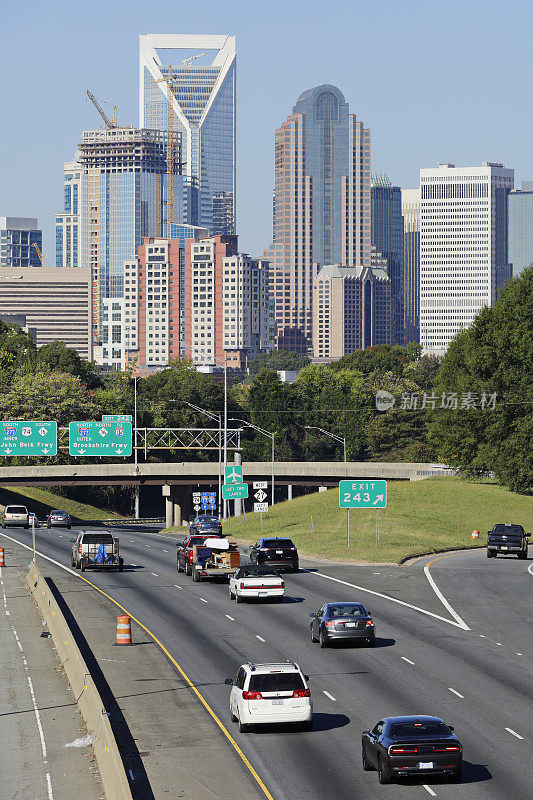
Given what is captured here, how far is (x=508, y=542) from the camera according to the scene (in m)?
75.8

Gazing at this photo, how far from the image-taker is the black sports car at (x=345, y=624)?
147 feet

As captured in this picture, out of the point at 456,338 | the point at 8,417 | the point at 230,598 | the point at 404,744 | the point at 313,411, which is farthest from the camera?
the point at 313,411

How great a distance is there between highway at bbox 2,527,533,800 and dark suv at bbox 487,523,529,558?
0.80 m

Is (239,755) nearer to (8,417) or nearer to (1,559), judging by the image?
(1,559)

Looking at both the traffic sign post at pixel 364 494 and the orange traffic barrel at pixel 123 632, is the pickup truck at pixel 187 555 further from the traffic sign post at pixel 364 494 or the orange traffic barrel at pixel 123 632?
the orange traffic barrel at pixel 123 632

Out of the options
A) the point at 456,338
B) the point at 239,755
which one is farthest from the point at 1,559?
the point at 456,338

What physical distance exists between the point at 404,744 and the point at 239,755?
5.10 m

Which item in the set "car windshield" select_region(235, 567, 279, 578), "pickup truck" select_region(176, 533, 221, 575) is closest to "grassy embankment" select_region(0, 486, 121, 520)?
"pickup truck" select_region(176, 533, 221, 575)

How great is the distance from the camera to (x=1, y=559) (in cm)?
7588

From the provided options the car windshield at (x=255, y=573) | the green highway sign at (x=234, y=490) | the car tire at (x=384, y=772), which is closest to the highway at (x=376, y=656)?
the car tire at (x=384, y=772)

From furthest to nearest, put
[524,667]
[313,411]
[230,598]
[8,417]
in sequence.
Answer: [313,411], [8,417], [230,598], [524,667]

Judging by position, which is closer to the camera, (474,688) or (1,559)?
(474,688)

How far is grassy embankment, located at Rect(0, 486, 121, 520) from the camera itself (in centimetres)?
15788

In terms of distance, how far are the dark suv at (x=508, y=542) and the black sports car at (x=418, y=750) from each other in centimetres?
5009
